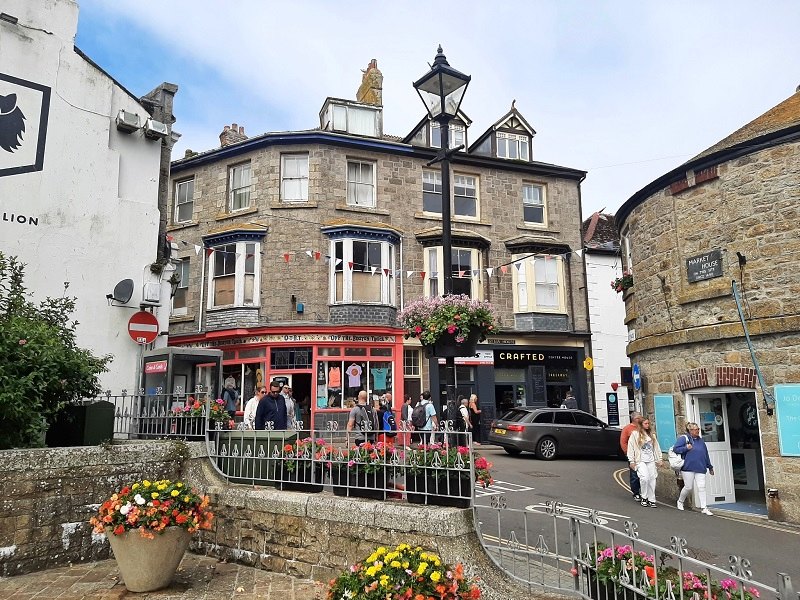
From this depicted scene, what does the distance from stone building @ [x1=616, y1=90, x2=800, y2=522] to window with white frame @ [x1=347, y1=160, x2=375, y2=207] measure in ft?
36.0

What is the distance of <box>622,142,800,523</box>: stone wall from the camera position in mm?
10164

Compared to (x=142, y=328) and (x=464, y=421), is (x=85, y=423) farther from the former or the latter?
(x=464, y=421)

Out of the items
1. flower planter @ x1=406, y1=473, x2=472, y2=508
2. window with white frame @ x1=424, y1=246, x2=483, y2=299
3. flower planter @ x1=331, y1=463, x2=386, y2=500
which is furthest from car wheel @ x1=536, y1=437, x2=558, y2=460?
flower planter @ x1=406, y1=473, x2=472, y2=508

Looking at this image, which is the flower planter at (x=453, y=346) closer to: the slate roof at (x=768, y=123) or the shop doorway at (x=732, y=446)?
the shop doorway at (x=732, y=446)

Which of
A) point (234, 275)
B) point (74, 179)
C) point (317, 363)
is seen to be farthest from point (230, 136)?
point (74, 179)

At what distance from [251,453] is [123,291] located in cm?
561

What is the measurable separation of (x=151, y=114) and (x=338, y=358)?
1029 centimetres

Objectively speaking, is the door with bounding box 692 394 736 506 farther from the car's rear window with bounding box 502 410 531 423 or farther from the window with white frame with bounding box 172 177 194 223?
the window with white frame with bounding box 172 177 194 223

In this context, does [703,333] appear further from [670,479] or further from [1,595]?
[1,595]

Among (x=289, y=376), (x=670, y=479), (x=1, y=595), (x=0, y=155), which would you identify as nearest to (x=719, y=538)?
(x=670, y=479)

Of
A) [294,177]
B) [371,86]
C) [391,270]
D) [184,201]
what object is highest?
[371,86]

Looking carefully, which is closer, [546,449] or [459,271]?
[546,449]

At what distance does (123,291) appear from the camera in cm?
1118

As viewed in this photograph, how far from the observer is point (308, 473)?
648 centimetres
